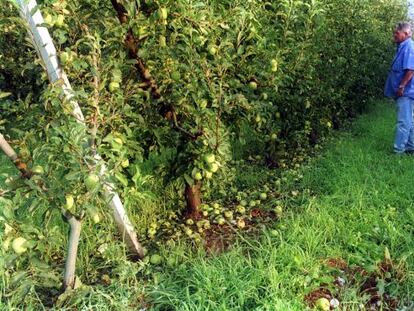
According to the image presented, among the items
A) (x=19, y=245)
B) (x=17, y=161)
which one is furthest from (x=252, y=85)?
(x=19, y=245)

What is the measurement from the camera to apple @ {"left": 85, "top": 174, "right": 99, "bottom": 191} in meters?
2.27

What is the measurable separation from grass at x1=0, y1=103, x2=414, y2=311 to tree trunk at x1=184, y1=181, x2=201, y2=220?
0.46 m

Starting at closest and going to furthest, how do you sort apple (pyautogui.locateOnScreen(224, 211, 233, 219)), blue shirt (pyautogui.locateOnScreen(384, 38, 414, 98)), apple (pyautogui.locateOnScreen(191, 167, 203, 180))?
apple (pyautogui.locateOnScreen(191, 167, 203, 180))
apple (pyautogui.locateOnScreen(224, 211, 233, 219))
blue shirt (pyautogui.locateOnScreen(384, 38, 414, 98))

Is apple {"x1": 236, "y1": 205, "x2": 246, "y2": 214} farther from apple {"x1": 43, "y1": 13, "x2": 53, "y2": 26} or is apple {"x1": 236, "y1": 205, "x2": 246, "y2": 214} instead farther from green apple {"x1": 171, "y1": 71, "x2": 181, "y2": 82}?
apple {"x1": 43, "y1": 13, "x2": 53, "y2": 26}

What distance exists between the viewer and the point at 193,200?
3615mm

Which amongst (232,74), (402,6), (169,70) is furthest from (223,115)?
(402,6)

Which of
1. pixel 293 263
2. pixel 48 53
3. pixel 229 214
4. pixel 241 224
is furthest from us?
pixel 229 214

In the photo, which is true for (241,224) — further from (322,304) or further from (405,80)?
(405,80)

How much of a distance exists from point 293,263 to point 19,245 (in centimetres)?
157

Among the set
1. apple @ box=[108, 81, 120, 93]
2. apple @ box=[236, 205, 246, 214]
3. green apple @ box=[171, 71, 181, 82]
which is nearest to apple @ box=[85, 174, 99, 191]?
apple @ box=[108, 81, 120, 93]

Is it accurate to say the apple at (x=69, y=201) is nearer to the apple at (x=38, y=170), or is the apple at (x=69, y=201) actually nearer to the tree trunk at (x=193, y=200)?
the apple at (x=38, y=170)

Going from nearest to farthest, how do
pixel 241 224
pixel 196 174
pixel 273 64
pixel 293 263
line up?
pixel 293 263 < pixel 196 174 < pixel 273 64 < pixel 241 224

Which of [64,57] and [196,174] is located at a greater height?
[64,57]

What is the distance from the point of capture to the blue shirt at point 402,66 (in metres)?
4.68
